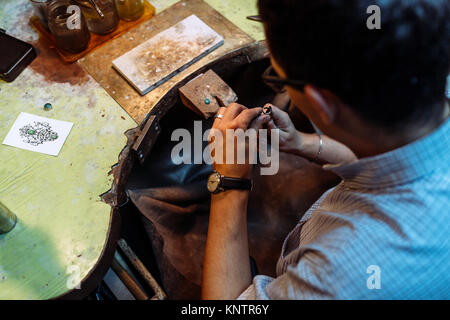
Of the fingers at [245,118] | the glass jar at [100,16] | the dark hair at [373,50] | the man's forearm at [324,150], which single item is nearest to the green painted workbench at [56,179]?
the glass jar at [100,16]

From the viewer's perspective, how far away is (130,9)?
1493 mm

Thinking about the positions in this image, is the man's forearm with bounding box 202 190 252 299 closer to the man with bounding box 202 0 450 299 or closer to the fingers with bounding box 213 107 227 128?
the man with bounding box 202 0 450 299

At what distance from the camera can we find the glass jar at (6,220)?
106cm

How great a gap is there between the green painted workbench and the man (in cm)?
61

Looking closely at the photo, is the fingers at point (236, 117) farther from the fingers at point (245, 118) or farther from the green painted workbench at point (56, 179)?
the green painted workbench at point (56, 179)

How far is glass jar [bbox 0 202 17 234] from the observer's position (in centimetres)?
106

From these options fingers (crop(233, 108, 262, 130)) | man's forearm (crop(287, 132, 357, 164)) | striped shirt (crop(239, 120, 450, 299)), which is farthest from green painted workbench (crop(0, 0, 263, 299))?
striped shirt (crop(239, 120, 450, 299))

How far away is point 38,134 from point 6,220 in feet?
1.17

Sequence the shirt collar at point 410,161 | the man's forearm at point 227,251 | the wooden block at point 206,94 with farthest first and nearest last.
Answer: the wooden block at point 206,94
the man's forearm at point 227,251
the shirt collar at point 410,161

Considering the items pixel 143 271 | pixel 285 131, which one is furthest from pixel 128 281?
pixel 285 131

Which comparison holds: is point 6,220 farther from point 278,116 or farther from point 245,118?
point 278,116

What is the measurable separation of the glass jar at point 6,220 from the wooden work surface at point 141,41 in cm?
53
